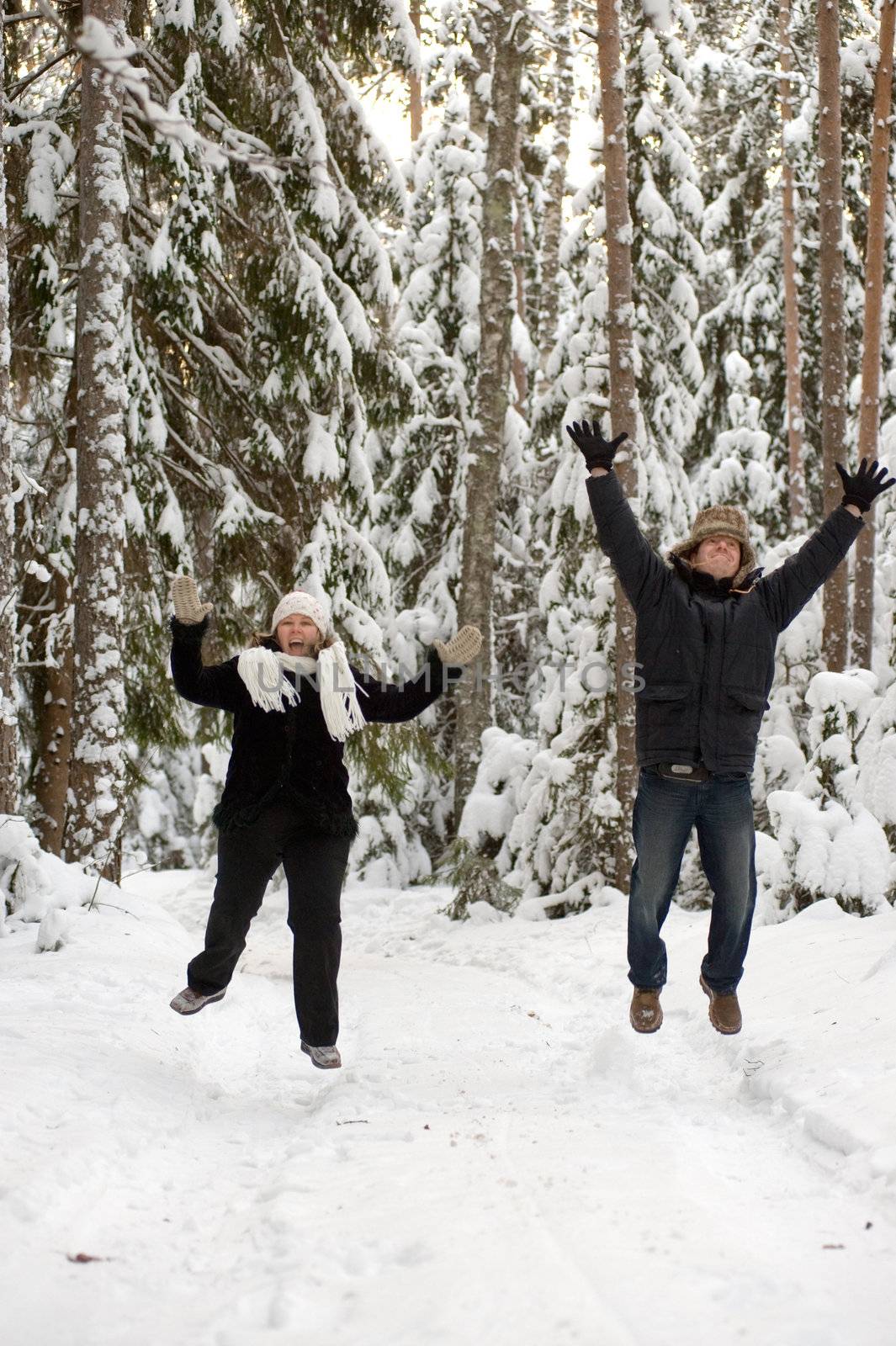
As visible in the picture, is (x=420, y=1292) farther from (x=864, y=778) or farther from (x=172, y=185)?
(x=172, y=185)

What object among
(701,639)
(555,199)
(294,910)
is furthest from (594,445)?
(555,199)

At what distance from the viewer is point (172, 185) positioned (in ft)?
28.5

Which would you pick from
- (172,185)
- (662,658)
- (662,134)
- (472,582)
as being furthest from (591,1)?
(662,658)

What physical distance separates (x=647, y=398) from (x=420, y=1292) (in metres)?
11.5

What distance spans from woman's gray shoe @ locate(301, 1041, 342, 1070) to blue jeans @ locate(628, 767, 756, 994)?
51.0 inches

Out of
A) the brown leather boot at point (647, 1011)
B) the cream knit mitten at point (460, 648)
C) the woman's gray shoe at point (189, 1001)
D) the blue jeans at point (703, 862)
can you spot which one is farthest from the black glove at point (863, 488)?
the woman's gray shoe at point (189, 1001)

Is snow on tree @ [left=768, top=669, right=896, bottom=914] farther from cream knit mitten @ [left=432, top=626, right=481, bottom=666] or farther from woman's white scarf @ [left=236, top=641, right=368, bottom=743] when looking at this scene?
woman's white scarf @ [left=236, top=641, right=368, bottom=743]

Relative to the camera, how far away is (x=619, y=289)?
1003 cm

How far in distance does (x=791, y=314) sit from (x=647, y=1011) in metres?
15.2

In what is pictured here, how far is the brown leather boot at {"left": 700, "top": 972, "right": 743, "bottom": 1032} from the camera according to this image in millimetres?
4613

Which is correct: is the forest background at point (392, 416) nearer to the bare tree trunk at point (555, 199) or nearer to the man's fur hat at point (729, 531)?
the man's fur hat at point (729, 531)

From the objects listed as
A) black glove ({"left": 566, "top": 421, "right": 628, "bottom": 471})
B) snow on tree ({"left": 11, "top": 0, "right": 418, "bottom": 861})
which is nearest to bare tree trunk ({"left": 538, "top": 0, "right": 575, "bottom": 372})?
snow on tree ({"left": 11, "top": 0, "right": 418, "bottom": 861})

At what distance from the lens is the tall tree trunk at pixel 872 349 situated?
12406 mm

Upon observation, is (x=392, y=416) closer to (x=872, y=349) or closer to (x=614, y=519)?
(x=872, y=349)
